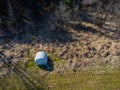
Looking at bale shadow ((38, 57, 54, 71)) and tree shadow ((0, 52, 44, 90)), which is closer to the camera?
tree shadow ((0, 52, 44, 90))

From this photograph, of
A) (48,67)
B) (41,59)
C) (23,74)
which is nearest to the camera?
(23,74)

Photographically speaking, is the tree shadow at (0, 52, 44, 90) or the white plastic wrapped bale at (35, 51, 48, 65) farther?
the white plastic wrapped bale at (35, 51, 48, 65)

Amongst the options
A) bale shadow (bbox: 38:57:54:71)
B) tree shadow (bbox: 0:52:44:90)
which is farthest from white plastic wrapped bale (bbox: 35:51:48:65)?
tree shadow (bbox: 0:52:44:90)

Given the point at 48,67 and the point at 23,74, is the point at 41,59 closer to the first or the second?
the point at 48,67

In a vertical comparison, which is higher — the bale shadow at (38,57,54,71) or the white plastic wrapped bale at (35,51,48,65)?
the white plastic wrapped bale at (35,51,48,65)

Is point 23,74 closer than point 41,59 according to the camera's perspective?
Yes

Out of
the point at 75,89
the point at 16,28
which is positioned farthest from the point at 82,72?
the point at 16,28

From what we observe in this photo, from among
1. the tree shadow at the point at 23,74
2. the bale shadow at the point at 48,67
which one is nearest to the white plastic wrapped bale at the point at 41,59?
the bale shadow at the point at 48,67

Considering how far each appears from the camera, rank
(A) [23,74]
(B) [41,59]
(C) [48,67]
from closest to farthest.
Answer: (A) [23,74] → (B) [41,59] → (C) [48,67]

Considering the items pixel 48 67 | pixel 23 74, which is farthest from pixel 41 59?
pixel 23 74

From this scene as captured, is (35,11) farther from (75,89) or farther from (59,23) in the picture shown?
(75,89)

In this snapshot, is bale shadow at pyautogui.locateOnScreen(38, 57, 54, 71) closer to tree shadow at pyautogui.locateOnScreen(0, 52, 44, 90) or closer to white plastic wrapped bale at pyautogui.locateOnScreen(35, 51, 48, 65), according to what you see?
white plastic wrapped bale at pyautogui.locateOnScreen(35, 51, 48, 65)
